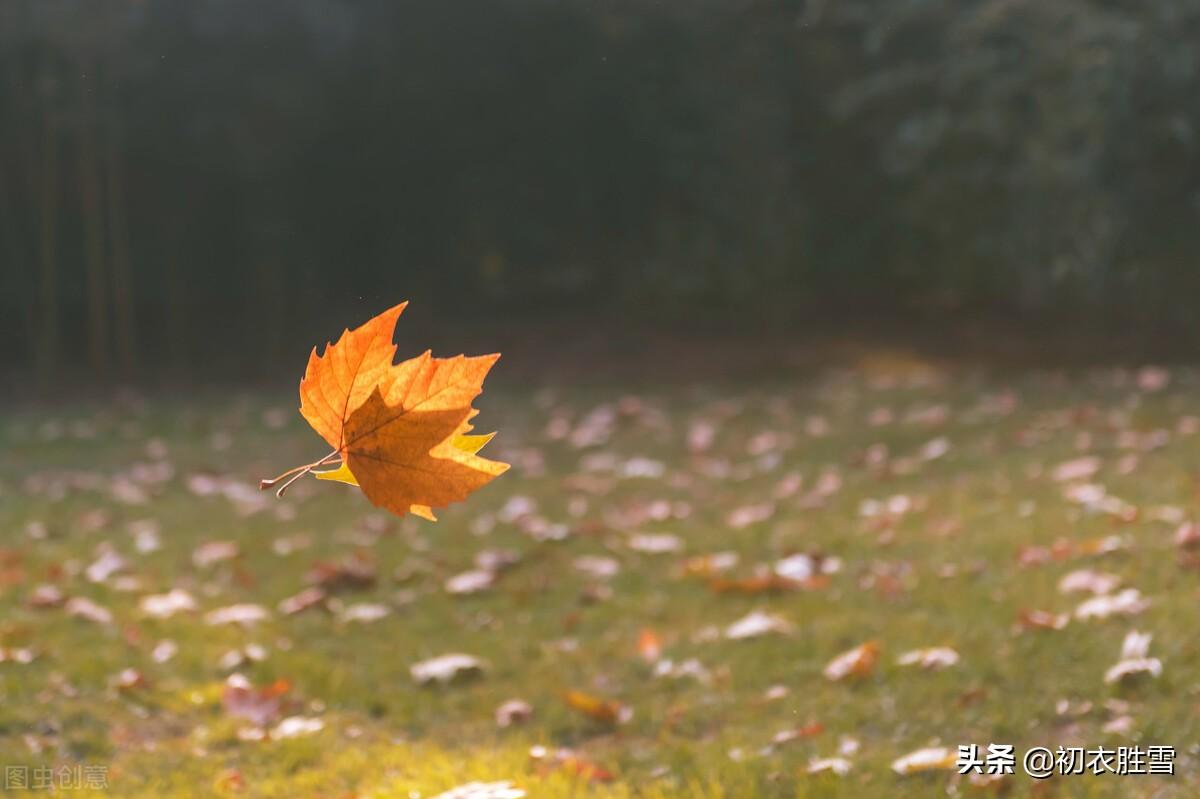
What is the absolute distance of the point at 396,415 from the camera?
1209 mm

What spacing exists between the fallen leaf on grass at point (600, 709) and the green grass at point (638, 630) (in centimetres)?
3

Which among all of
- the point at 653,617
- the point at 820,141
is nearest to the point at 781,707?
the point at 653,617

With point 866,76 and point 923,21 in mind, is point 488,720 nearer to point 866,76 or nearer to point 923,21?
point 923,21

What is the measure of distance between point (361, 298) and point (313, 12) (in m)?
3.70

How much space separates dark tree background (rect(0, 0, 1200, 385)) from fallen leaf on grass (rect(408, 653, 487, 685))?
1028 centimetres

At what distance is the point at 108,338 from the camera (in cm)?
1733

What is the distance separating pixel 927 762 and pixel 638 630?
5.08 ft

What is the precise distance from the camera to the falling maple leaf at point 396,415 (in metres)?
1.20

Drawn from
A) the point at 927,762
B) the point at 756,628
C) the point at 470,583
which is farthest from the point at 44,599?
the point at 927,762

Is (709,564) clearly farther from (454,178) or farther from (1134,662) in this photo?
(454,178)

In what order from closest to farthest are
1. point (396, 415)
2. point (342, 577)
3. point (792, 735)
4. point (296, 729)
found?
point (396, 415) < point (792, 735) < point (296, 729) < point (342, 577)

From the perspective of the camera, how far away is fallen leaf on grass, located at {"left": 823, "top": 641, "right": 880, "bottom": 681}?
10.1ft

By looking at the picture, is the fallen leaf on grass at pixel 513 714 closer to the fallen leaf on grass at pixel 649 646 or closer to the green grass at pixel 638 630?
the green grass at pixel 638 630

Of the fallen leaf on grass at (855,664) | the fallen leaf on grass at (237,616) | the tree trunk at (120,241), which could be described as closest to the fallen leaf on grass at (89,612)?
the fallen leaf on grass at (237,616)
